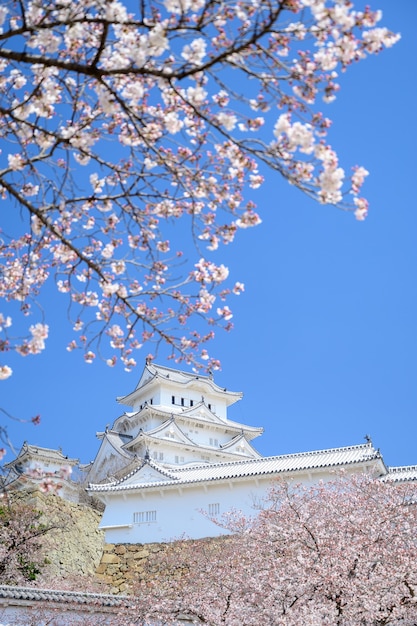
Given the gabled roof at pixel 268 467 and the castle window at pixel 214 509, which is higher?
the gabled roof at pixel 268 467

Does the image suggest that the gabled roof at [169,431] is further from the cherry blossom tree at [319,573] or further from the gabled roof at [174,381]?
the cherry blossom tree at [319,573]

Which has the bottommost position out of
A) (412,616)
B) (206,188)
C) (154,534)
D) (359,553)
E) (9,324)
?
(412,616)

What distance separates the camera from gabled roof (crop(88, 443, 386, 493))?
705 inches

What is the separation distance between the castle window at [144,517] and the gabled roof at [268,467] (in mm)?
A: 793

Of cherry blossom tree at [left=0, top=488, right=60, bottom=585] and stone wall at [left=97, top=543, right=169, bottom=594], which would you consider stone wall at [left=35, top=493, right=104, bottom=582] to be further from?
stone wall at [left=97, top=543, right=169, bottom=594]

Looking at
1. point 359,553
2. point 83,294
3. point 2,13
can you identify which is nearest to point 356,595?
point 359,553

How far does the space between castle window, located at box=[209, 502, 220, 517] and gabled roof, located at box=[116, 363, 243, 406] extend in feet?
64.7

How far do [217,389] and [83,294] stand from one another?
34616 millimetres

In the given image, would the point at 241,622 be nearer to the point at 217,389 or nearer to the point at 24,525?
the point at 24,525

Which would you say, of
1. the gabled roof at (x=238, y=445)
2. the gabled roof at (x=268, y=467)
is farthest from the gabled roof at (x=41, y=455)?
the gabled roof at (x=268, y=467)

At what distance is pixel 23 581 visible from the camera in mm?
17375

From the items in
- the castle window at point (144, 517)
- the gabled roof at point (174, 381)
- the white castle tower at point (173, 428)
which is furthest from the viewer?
the gabled roof at point (174, 381)

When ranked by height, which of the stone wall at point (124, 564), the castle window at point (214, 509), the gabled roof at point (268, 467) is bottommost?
the stone wall at point (124, 564)

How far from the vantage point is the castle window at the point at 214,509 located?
18.4 metres
